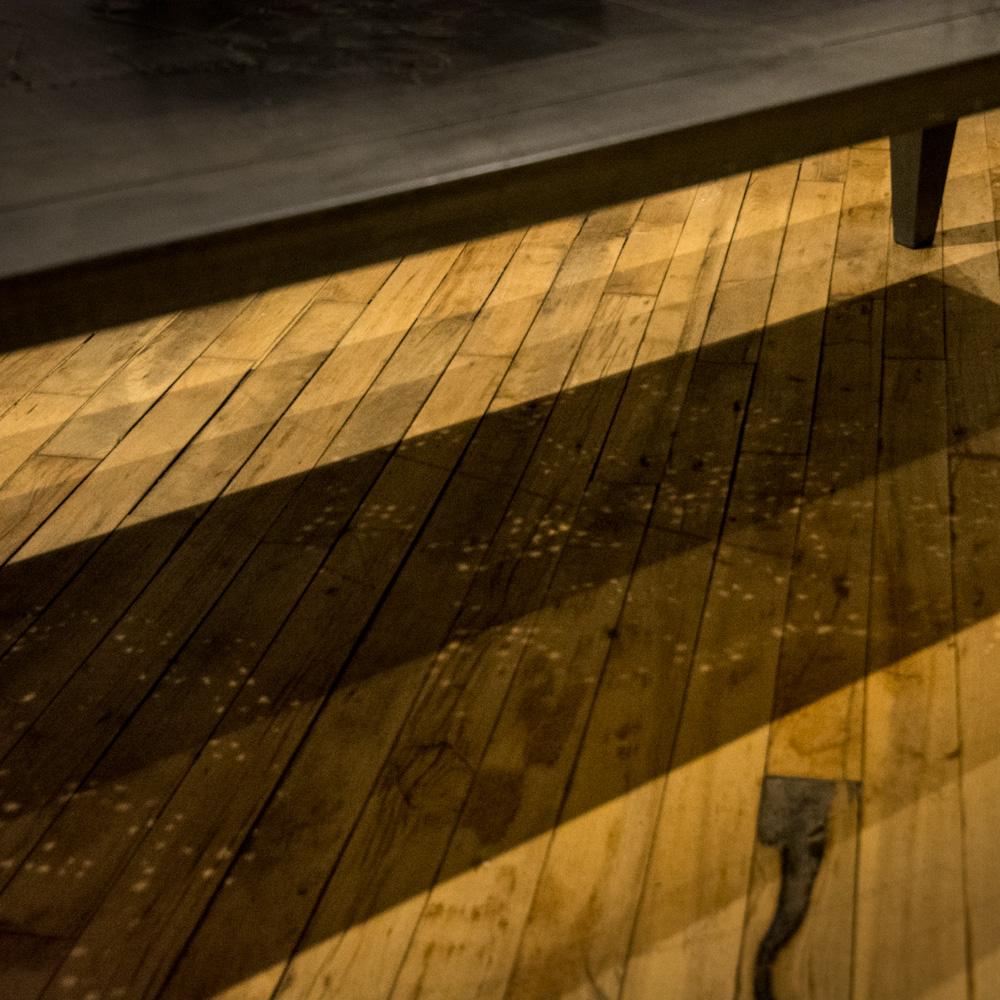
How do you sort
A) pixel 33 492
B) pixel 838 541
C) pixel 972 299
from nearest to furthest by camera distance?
pixel 838 541 < pixel 33 492 < pixel 972 299

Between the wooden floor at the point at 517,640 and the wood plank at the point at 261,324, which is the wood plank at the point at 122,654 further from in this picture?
the wood plank at the point at 261,324

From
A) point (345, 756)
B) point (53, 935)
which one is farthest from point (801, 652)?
point (53, 935)

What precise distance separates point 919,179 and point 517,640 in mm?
1155

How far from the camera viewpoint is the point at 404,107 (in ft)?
3.19

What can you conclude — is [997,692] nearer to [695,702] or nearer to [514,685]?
[695,702]

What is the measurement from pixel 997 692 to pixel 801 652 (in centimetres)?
18

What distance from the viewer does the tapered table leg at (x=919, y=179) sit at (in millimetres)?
2020

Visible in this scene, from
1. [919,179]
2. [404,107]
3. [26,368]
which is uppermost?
[404,107]

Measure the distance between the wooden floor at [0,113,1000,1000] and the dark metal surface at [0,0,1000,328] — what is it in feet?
1.70

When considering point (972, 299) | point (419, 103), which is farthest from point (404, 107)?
point (972, 299)

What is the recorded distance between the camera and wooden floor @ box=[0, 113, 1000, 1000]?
102 centimetres

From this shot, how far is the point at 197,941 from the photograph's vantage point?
1033 millimetres

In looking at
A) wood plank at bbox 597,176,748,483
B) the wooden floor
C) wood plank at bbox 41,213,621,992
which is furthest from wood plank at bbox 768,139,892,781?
wood plank at bbox 41,213,621,992

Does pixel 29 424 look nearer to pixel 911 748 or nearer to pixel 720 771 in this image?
pixel 720 771
